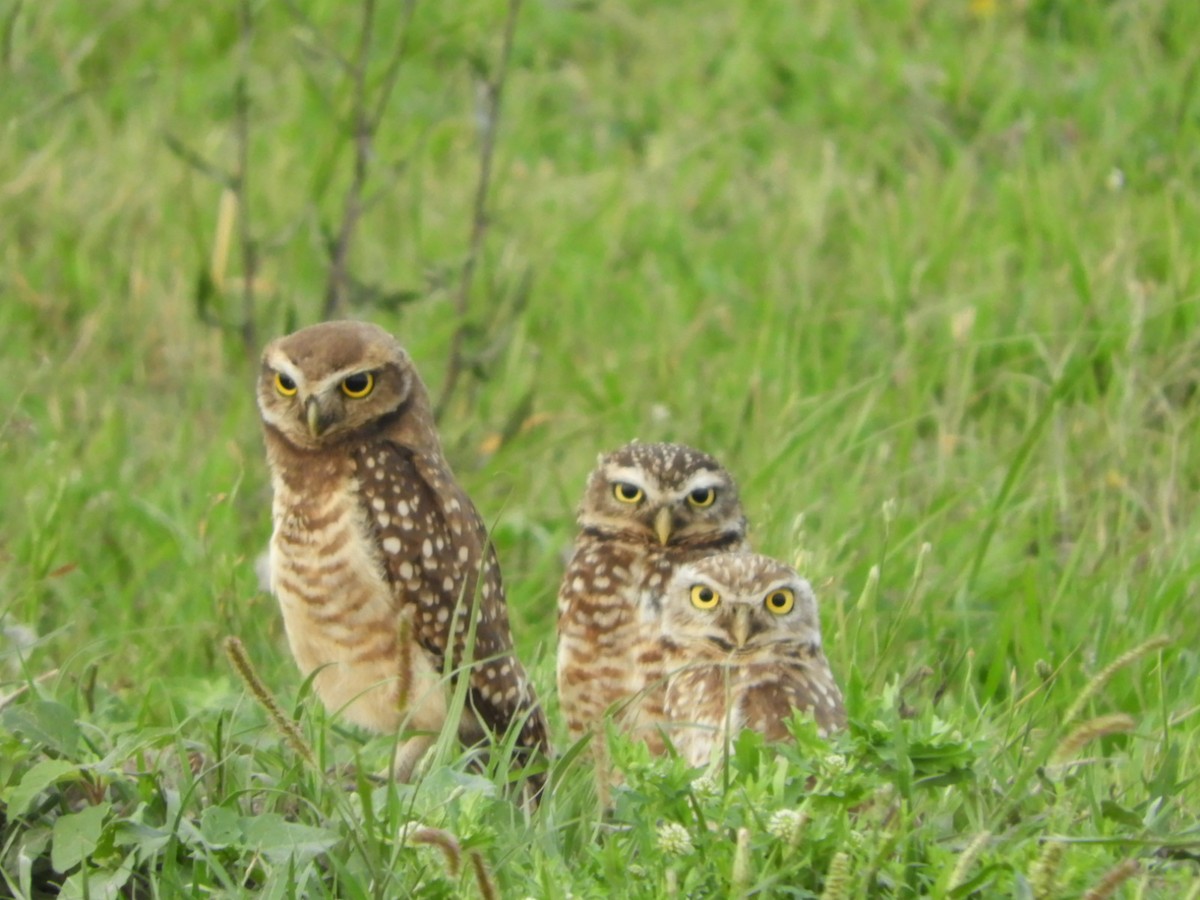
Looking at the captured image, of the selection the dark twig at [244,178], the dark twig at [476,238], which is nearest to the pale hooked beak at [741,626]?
the dark twig at [476,238]

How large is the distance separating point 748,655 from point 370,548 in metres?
0.92

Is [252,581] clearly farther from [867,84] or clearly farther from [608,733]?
[867,84]

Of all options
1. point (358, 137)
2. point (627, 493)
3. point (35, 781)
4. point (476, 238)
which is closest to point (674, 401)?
point (476, 238)

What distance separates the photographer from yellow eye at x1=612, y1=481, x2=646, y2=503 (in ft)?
15.1

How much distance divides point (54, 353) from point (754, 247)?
270cm

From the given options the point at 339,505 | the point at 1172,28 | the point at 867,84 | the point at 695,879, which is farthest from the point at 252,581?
the point at 1172,28

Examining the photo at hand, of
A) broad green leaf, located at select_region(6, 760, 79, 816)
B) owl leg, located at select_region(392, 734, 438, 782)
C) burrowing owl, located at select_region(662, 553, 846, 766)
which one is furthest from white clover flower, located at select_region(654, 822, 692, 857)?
owl leg, located at select_region(392, 734, 438, 782)

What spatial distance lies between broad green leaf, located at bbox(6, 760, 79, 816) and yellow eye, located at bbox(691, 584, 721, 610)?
1.40 metres

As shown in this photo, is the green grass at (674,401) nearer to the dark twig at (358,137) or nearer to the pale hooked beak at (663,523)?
the dark twig at (358,137)

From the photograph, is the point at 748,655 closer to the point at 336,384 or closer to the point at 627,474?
the point at 627,474

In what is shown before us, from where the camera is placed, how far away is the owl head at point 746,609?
395 cm

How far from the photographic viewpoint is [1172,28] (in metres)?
9.01

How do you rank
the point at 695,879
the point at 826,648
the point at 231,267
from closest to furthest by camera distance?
the point at 695,879, the point at 826,648, the point at 231,267

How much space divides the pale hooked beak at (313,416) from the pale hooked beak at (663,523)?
0.79 m
